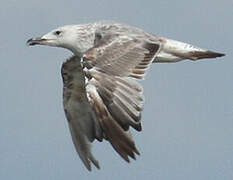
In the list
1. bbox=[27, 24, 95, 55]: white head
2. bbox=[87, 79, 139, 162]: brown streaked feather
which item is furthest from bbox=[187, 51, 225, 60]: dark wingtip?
bbox=[87, 79, 139, 162]: brown streaked feather

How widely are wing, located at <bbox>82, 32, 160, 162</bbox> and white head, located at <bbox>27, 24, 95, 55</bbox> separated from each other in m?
1.13

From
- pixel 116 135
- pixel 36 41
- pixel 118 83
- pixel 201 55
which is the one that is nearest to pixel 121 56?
pixel 118 83

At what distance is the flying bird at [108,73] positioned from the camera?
20359 mm

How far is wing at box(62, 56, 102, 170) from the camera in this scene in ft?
85.3

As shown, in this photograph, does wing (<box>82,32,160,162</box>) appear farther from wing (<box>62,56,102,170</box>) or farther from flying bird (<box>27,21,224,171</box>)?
wing (<box>62,56,102,170</box>)

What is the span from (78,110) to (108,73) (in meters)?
5.51

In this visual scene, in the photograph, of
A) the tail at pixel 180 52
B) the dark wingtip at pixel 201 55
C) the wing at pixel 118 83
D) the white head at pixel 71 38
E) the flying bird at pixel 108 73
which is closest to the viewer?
the wing at pixel 118 83

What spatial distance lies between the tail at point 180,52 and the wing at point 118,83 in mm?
856

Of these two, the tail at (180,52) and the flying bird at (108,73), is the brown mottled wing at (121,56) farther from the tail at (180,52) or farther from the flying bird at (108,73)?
the tail at (180,52)

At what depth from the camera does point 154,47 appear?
23.0 meters

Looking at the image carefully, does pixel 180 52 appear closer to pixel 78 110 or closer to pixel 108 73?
pixel 108 73

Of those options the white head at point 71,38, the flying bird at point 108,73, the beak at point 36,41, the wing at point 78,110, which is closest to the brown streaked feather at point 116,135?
the flying bird at point 108,73

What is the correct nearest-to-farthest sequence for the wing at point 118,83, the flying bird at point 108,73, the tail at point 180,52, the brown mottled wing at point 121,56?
the wing at point 118,83 → the flying bird at point 108,73 → the brown mottled wing at point 121,56 → the tail at point 180,52

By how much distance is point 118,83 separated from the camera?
829 inches
